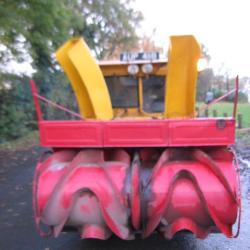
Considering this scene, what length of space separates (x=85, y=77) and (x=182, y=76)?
1.30 meters

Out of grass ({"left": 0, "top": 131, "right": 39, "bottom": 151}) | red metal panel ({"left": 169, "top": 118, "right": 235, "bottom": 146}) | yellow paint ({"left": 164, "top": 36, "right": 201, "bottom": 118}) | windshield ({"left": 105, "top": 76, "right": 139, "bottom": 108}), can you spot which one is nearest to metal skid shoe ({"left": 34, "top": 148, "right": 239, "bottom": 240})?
red metal panel ({"left": 169, "top": 118, "right": 235, "bottom": 146})

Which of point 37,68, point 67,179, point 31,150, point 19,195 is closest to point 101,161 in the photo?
point 67,179

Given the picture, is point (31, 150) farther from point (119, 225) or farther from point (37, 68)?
point (119, 225)

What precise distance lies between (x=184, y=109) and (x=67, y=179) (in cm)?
166

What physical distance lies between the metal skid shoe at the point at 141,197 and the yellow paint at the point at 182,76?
822 millimetres

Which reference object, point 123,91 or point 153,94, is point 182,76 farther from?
point 123,91

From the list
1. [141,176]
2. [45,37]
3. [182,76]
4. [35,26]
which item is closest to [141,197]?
[141,176]

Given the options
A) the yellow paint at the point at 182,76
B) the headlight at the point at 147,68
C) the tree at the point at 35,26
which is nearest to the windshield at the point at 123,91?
the headlight at the point at 147,68

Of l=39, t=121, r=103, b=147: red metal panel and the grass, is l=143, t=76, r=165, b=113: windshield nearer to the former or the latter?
l=39, t=121, r=103, b=147: red metal panel

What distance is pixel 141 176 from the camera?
3.67 meters

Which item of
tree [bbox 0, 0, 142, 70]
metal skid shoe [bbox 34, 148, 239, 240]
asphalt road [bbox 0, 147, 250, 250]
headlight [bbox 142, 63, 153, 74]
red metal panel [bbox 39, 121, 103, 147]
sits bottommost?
asphalt road [bbox 0, 147, 250, 250]

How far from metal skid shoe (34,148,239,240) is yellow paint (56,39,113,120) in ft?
4.36

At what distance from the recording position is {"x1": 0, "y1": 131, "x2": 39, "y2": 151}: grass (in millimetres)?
13836

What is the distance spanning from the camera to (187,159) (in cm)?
382
